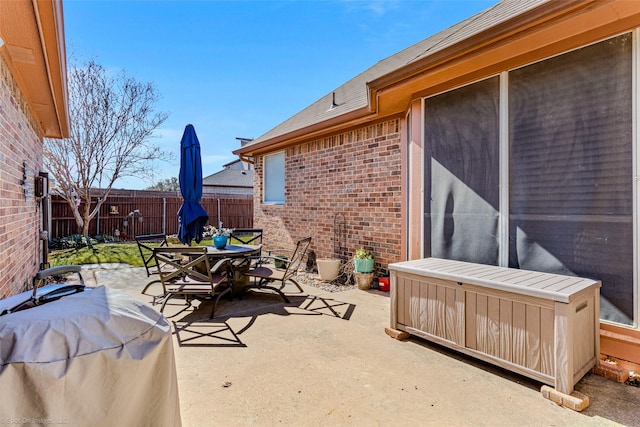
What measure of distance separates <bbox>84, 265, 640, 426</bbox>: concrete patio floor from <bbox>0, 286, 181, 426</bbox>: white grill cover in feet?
3.53

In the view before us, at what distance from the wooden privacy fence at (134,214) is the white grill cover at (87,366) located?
14.0 m

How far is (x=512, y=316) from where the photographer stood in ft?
9.00

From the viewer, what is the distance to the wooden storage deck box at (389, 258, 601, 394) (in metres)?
2.50

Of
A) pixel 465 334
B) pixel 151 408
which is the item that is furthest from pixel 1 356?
pixel 465 334

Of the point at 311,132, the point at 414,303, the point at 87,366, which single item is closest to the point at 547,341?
the point at 414,303

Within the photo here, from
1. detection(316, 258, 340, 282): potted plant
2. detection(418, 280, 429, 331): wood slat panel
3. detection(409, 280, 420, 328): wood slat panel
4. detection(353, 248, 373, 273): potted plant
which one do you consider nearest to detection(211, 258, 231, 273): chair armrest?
detection(316, 258, 340, 282): potted plant

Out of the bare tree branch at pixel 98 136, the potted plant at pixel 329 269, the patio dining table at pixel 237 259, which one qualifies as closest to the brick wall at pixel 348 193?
Result: the potted plant at pixel 329 269

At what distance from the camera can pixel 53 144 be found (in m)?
11.9

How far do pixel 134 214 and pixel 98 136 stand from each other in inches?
145

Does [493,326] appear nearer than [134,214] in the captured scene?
Yes

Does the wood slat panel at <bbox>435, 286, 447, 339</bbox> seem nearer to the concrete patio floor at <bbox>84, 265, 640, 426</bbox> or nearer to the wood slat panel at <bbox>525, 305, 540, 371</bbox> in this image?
the concrete patio floor at <bbox>84, 265, 640, 426</bbox>

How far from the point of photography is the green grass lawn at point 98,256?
8.61 metres

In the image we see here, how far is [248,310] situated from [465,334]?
9.52 feet

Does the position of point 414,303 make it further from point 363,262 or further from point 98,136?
point 98,136
